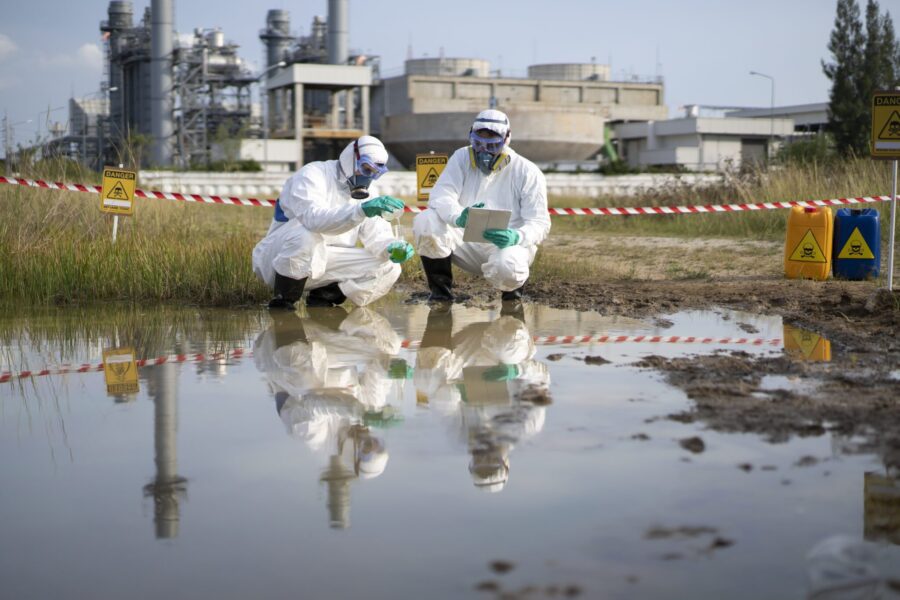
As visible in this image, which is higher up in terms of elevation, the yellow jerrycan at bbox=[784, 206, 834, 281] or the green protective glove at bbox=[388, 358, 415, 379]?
the yellow jerrycan at bbox=[784, 206, 834, 281]

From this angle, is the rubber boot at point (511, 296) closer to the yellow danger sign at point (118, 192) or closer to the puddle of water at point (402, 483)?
the puddle of water at point (402, 483)

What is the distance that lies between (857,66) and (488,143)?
4847cm

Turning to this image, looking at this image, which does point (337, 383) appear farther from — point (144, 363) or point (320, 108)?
point (320, 108)

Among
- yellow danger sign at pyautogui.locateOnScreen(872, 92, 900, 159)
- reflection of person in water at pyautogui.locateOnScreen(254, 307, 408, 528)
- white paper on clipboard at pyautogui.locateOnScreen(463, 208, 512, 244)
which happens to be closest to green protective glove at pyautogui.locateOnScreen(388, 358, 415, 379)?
reflection of person in water at pyautogui.locateOnScreen(254, 307, 408, 528)

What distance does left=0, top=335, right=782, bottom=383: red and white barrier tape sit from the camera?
6953 millimetres

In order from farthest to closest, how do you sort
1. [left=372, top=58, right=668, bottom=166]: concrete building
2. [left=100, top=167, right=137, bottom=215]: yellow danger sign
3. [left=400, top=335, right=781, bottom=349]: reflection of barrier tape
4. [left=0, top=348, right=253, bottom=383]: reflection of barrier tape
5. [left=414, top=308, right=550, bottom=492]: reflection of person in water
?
[left=372, top=58, right=668, bottom=166]: concrete building < [left=100, top=167, right=137, bottom=215]: yellow danger sign < [left=400, top=335, right=781, bottom=349]: reflection of barrier tape < [left=0, top=348, right=253, bottom=383]: reflection of barrier tape < [left=414, top=308, right=550, bottom=492]: reflection of person in water

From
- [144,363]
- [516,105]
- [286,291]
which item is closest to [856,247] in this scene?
[286,291]

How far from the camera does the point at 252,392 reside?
619 cm

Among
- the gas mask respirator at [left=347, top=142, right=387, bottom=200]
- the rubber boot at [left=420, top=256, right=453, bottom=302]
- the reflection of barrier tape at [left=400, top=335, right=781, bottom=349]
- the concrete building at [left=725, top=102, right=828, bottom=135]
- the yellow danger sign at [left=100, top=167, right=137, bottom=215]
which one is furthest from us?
the concrete building at [left=725, top=102, right=828, bottom=135]

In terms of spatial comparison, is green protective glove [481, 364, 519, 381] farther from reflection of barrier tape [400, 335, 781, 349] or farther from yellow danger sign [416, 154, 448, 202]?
yellow danger sign [416, 154, 448, 202]

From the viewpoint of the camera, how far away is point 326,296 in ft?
34.7

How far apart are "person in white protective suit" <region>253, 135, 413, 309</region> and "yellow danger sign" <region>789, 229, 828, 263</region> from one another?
16.0ft

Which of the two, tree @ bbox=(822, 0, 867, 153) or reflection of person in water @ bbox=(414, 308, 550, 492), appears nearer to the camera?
reflection of person in water @ bbox=(414, 308, 550, 492)

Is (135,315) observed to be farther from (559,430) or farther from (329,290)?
(559,430)
